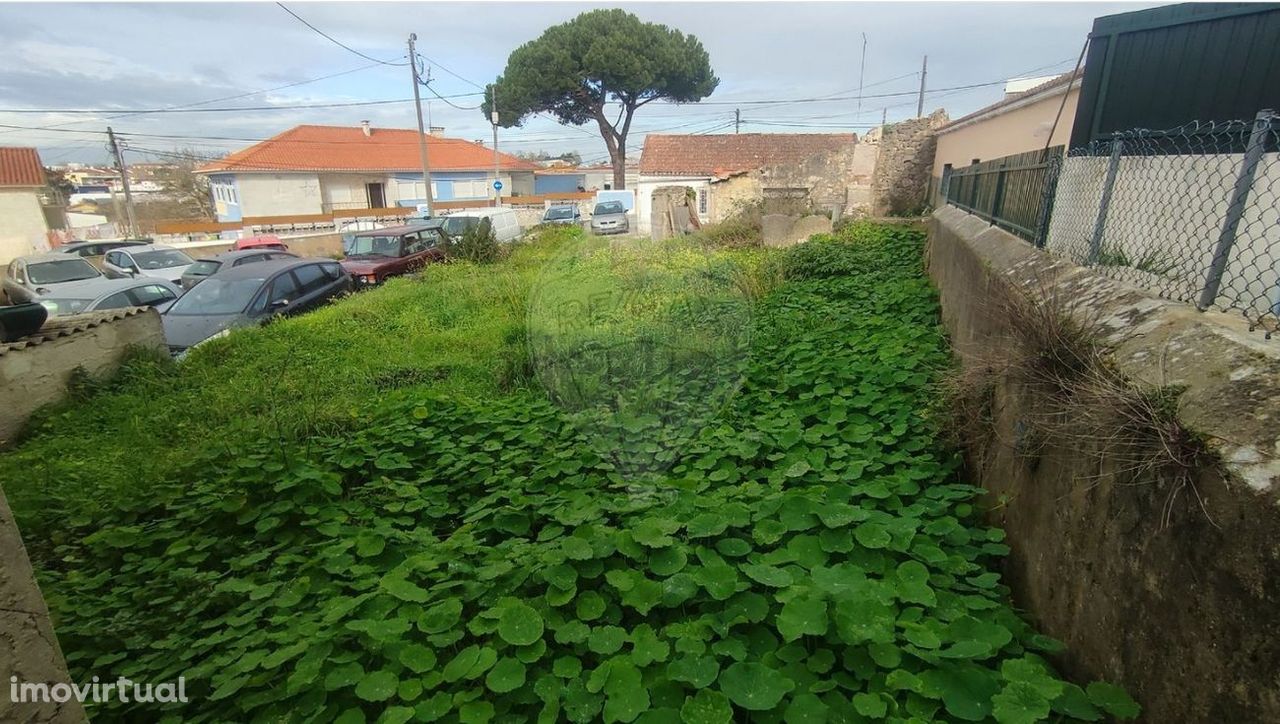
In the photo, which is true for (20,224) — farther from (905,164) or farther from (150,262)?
(905,164)

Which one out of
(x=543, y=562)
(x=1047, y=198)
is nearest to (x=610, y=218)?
(x=1047, y=198)

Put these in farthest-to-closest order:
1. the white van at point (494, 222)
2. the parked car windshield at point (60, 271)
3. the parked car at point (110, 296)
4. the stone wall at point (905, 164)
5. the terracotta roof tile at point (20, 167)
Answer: the terracotta roof tile at point (20, 167), the stone wall at point (905, 164), the white van at point (494, 222), the parked car windshield at point (60, 271), the parked car at point (110, 296)

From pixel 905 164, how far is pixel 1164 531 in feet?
59.9

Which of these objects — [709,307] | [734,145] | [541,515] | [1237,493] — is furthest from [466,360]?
[734,145]

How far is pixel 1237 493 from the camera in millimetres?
1143

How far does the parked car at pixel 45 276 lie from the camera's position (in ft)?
36.9

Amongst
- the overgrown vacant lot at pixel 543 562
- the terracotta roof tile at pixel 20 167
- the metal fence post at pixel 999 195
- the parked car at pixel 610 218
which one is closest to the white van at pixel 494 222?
the parked car at pixel 610 218

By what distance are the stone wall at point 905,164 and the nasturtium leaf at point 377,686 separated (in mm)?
17929

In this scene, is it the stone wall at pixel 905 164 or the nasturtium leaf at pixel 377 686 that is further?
the stone wall at pixel 905 164

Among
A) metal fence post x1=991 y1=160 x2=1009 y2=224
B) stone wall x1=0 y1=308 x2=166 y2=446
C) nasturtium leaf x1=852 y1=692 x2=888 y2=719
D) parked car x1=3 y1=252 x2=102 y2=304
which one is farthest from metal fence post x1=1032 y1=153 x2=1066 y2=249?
parked car x1=3 y1=252 x2=102 y2=304

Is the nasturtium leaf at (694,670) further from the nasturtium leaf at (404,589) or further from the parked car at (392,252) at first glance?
the parked car at (392,252)

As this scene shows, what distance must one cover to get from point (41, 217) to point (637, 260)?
102 feet

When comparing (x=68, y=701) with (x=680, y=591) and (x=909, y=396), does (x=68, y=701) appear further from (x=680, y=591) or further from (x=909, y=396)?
(x=909, y=396)

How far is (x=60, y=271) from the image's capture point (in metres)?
12.1
